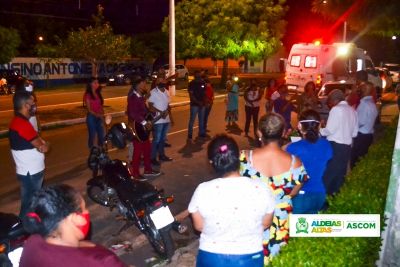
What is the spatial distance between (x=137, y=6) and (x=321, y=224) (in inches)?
2095

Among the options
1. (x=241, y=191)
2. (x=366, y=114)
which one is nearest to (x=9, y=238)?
(x=241, y=191)

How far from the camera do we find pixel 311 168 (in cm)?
492

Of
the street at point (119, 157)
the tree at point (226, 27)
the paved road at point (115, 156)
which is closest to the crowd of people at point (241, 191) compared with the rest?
the street at point (119, 157)

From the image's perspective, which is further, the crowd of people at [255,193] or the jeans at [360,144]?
the jeans at [360,144]

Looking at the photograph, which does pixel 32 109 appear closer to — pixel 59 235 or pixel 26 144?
pixel 26 144

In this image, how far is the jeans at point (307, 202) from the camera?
192 inches

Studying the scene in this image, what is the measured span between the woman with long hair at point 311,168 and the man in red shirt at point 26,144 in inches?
111

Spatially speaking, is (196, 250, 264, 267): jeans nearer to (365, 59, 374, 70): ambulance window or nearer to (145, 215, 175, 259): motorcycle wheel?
(145, 215, 175, 259): motorcycle wheel

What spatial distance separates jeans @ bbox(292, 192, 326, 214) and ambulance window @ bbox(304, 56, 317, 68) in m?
16.6

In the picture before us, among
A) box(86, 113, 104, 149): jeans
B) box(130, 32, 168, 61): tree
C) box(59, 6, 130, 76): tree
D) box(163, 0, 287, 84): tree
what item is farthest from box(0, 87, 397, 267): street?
box(130, 32, 168, 61): tree

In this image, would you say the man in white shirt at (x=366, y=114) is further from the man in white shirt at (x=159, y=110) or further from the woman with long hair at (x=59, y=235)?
the woman with long hair at (x=59, y=235)

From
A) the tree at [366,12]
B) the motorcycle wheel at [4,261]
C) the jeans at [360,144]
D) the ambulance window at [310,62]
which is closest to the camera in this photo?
the motorcycle wheel at [4,261]

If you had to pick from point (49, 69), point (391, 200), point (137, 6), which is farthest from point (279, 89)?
point (137, 6)

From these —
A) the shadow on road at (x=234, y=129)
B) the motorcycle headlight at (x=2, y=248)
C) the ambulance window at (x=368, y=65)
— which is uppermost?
the ambulance window at (x=368, y=65)
